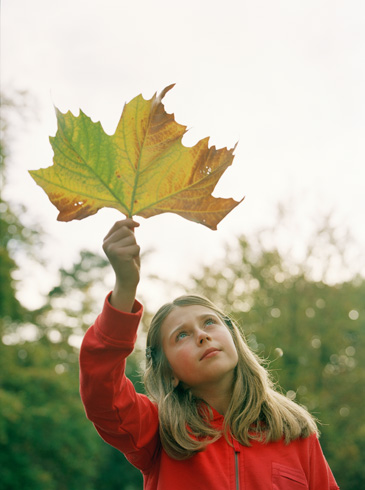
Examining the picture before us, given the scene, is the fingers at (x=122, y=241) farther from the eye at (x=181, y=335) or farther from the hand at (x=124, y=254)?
the eye at (x=181, y=335)

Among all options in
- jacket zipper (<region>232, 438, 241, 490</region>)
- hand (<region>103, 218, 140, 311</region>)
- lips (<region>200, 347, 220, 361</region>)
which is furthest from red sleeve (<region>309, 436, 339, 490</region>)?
hand (<region>103, 218, 140, 311</region>)

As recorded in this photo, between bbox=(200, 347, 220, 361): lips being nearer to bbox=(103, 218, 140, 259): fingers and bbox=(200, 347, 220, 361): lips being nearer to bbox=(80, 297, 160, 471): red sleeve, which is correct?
bbox=(80, 297, 160, 471): red sleeve

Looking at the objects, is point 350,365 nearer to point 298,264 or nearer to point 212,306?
point 298,264

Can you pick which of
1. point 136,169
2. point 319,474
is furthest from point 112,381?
point 319,474

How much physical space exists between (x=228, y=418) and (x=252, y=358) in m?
0.39

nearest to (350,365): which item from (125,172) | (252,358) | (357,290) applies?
(357,290)

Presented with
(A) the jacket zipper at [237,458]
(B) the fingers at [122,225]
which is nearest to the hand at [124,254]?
(B) the fingers at [122,225]

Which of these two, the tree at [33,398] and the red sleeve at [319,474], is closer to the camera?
the red sleeve at [319,474]

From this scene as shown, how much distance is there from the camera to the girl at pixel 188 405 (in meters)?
1.82

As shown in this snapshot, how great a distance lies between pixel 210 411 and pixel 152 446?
281 millimetres

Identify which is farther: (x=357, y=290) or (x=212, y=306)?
(x=357, y=290)

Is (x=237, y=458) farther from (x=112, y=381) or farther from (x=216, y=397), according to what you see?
(x=112, y=381)

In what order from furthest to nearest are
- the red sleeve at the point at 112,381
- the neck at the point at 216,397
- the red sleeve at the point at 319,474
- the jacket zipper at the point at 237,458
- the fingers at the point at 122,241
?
the neck at the point at 216,397 < the red sleeve at the point at 319,474 < the jacket zipper at the point at 237,458 < the red sleeve at the point at 112,381 < the fingers at the point at 122,241

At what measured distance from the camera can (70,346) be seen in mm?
19859
